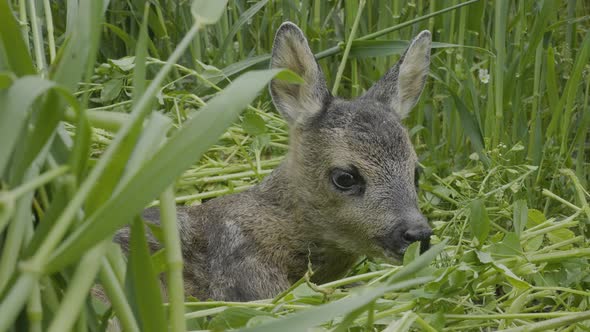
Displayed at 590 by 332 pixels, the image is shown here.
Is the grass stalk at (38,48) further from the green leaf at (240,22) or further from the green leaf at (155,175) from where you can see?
the green leaf at (240,22)

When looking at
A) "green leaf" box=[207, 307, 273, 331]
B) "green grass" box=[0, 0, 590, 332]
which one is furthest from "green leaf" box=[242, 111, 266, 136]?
"green leaf" box=[207, 307, 273, 331]

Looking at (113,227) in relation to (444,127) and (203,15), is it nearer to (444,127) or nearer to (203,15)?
(203,15)

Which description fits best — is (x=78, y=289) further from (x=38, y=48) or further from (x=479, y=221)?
(x=479, y=221)

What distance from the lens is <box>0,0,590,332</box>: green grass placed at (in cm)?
213

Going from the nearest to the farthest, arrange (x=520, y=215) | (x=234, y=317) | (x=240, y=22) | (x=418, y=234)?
1. (x=234, y=317)
2. (x=520, y=215)
3. (x=418, y=234)
4. (x=240, y=22)

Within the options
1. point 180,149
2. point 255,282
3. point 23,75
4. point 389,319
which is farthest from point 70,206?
point 255,282

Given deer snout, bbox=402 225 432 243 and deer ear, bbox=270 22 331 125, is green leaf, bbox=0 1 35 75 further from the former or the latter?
deer ear, bbox=270 22 331 125

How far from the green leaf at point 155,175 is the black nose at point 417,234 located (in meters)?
2.17

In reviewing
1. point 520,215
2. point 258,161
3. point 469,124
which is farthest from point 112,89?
point 520,215

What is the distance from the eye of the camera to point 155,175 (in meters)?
2.05

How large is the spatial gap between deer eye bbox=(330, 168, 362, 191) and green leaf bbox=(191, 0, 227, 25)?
2408 millimetres

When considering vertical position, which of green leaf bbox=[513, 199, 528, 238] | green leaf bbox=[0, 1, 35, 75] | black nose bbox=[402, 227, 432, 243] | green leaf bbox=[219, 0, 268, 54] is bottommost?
black nose bbox=[402, 227, 432, 243]

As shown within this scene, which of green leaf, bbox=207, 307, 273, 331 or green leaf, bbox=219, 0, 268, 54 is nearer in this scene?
green leaf, bbox=207, 307, 273, 331

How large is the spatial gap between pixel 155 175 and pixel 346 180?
2.72m
